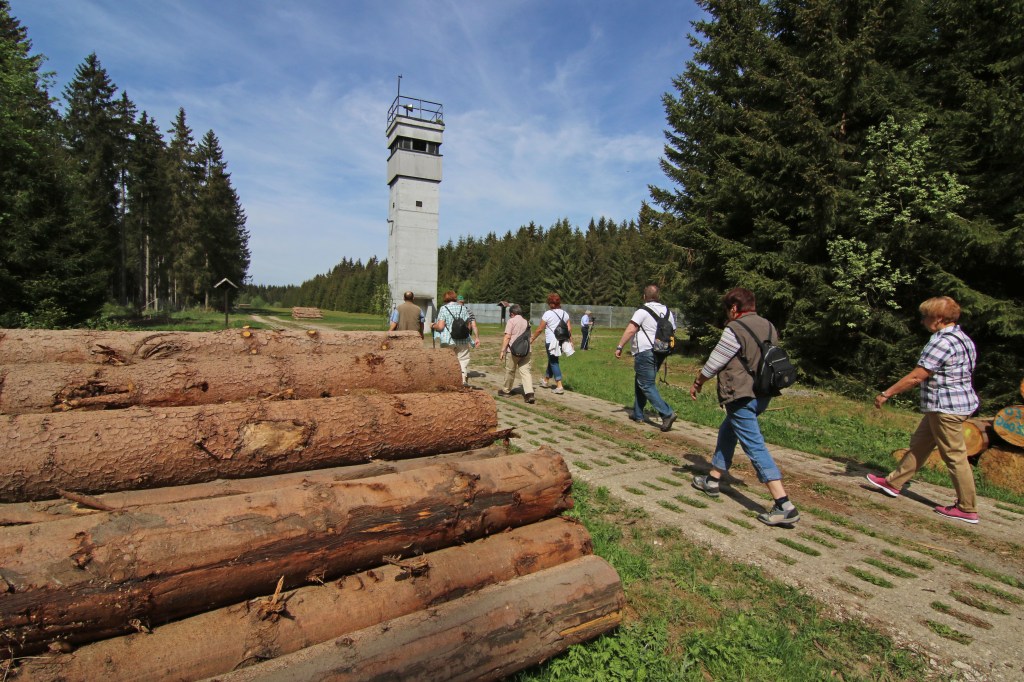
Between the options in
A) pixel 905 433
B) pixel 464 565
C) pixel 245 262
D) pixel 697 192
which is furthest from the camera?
pixel 245 262

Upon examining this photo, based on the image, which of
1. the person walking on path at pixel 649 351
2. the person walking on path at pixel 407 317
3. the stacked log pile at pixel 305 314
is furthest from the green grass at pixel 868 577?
the stacked log pile at pixel 305 314

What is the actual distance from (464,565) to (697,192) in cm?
1814

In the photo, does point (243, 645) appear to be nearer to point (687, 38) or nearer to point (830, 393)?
point (830, 393)

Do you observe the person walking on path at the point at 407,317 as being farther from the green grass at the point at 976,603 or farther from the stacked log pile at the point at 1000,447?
the green grass at the point at 976,603

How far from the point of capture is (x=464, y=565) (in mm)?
2822

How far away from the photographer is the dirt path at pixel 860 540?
3033 mm

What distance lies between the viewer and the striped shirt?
454 cm

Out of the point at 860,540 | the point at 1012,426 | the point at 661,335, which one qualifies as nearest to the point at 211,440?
the point at 860,540

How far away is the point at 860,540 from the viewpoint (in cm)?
423

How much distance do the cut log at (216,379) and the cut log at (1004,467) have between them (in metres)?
6.65

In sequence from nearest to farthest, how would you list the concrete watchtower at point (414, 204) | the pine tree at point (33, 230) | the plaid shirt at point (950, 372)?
the plaid shirt at point (950, 372)
the pine tree at point (33, 230)
the concrete watchtower at point (414, 204)

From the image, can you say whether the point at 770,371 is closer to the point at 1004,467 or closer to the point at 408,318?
the point at 1004,467

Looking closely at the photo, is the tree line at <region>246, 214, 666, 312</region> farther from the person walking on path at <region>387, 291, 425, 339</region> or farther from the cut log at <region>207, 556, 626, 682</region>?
the cut log at <region>207, 556, 626, 682</region>

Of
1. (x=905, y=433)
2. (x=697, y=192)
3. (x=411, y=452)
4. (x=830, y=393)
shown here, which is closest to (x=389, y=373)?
(x=411, y=452)
